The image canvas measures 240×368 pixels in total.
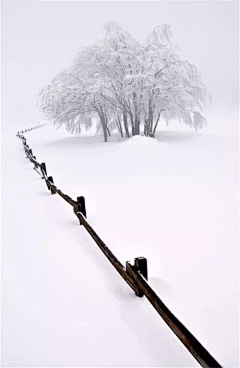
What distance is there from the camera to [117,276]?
2914mm

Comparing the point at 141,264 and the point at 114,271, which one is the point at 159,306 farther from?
the point at 114,271

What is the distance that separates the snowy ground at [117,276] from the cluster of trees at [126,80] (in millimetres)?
11707

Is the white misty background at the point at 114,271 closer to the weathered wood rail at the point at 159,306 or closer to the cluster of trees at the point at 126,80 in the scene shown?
the weathered wood rail at the point at 159,306

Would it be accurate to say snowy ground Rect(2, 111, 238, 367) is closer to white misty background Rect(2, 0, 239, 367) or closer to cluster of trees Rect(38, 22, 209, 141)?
white misty background Rect(2, 0, 239, 367)

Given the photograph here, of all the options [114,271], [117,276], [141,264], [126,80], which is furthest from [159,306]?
[126,80]

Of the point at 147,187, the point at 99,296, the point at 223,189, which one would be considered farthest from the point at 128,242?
the point at 223,189

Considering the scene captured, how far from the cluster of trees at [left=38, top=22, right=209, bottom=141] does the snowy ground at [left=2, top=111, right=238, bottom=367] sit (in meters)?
11.7

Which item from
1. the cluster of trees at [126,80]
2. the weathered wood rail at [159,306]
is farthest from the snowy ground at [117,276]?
the cluster of trees at [126,80]

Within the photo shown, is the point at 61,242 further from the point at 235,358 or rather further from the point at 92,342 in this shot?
the point at 235,358

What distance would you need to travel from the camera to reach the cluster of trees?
16.4 meters

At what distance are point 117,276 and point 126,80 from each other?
1535 cm

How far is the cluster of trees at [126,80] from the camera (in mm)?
16422

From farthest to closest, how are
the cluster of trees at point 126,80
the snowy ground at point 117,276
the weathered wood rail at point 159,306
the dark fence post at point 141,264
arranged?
the cluster of trees at point 126,80 → the dark fence post at point 141,264 → the snowy ground at point 117,276 → the weathered wood rail at point 159,306

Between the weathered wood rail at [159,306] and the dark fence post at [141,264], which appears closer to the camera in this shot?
the weathered wood rail at [159,306]
